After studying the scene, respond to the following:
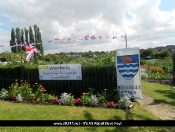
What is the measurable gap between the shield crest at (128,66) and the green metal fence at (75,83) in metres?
0.49

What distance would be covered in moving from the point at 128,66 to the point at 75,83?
2.68 m

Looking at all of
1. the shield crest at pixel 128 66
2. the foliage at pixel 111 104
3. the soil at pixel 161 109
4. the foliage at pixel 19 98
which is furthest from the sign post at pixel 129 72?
the foliage at pixel 19 98

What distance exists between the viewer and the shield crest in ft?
21.6

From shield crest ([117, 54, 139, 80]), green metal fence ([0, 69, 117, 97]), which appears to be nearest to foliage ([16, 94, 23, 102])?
green metal fence ([0, 69, 117, 97])

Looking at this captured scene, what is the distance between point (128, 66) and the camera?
6699mm

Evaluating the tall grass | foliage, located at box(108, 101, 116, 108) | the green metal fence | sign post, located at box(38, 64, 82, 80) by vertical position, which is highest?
sign post, located at box(38, 64, 82, 80)

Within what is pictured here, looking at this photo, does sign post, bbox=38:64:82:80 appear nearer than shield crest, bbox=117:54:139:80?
No

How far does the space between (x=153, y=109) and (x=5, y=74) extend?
8.25 m

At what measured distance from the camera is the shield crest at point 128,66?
6578mm

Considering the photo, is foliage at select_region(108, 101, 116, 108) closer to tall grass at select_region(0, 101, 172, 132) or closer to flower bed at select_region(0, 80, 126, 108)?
flower bed at select_region(0, 80, 126, 108)

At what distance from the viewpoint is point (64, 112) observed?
570cm

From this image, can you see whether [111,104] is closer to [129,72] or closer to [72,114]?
[129,72]

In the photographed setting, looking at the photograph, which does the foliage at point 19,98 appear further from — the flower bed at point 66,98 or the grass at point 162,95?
the grass at point 162,95

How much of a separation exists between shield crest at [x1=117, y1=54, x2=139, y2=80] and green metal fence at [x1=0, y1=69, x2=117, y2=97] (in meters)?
0.49
